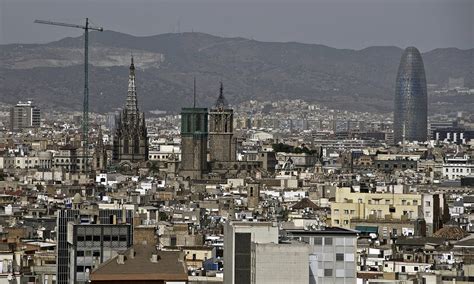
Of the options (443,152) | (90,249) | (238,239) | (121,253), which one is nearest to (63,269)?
(90,249)

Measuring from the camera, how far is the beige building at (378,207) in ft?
183

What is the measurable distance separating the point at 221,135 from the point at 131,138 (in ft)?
18.5

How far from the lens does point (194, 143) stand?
417ft

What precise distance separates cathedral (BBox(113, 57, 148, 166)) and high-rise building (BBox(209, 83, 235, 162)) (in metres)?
4.32

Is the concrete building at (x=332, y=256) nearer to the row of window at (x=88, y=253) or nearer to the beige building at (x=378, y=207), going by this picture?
the row of window at (x=88, y=253)

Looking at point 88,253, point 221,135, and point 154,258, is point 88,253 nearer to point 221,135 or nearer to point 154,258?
point 154,258

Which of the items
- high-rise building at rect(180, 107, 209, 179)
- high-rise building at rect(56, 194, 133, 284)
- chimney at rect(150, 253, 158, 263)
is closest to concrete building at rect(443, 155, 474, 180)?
high-rise building at rect(180, 107, 209, 179)

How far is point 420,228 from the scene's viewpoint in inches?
2077

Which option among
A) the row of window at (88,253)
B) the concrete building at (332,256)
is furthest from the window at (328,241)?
the row of window at (88,253)

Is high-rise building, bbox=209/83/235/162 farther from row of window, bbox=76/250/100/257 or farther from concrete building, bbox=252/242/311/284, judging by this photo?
concrete building, bbox=252/242/311/284

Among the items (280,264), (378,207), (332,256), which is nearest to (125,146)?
(378,207)

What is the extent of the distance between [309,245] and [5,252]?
48.8ft

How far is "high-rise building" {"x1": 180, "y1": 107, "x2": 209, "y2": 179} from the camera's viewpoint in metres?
122

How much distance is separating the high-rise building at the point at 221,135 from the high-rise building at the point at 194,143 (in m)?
0.62
